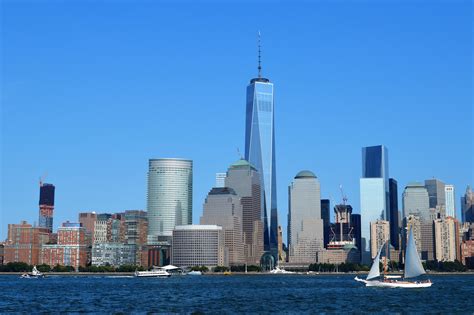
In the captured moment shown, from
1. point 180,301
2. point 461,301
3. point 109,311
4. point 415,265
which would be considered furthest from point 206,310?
point 415,265

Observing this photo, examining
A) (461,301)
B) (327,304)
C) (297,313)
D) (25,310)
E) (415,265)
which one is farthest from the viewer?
(415,265)

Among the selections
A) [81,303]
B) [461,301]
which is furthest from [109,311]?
[461,301]

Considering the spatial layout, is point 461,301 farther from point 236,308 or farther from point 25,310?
point 25,310

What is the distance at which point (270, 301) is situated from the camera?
12131 cm

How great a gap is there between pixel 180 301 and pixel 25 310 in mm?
25601

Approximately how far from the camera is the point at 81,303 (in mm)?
117812

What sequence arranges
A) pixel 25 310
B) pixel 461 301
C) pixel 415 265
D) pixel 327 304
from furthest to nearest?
pixel 415 265
pixel 461 301
pixel 327 304
pixel 25 310

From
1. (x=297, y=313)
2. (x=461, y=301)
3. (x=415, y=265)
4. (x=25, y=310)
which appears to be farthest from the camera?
(x=415, y=265)

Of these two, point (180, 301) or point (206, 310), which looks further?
point (180, 301)

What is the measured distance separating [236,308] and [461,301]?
129ft

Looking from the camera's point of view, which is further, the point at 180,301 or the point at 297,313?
the point at 180,301

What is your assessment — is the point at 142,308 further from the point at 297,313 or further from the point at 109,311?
the point at 297,313

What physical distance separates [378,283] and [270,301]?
45.5 meters

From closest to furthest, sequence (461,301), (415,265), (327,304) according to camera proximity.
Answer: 1. (327,304)
2. (461,301)
3. (415,265)
